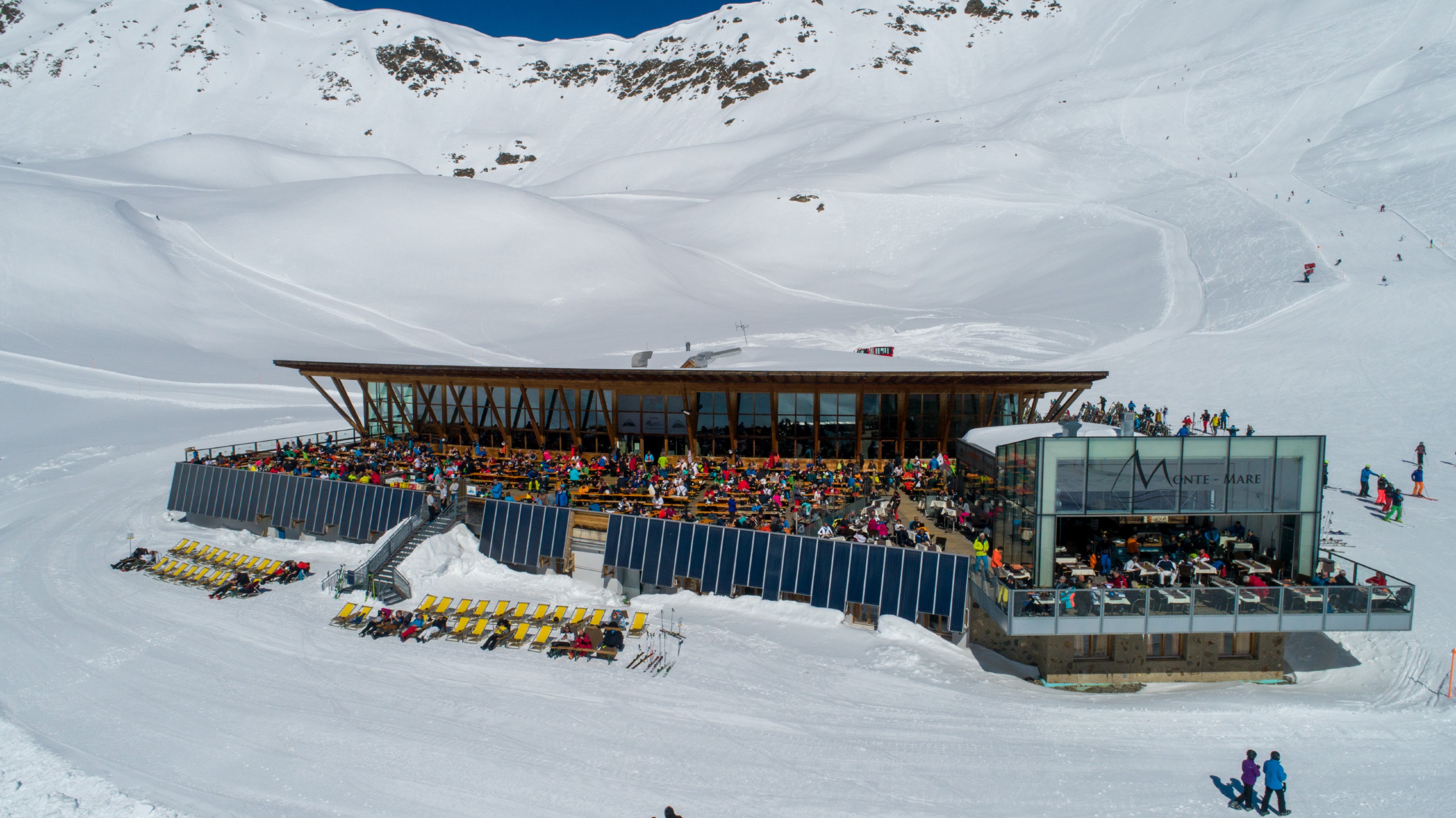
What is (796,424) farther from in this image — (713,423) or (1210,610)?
(1210,610)

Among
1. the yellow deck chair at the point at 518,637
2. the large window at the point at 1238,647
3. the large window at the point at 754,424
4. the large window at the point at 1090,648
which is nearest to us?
the large window at the point at 1090,648

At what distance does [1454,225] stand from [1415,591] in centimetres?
4383

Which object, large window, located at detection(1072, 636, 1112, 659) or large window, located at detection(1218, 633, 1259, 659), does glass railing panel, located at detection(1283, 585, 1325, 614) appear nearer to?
large window, located at detection(1218, 633, 1259, 659)

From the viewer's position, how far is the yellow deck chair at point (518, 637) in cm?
1672

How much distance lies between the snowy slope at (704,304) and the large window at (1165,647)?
37.9 inches

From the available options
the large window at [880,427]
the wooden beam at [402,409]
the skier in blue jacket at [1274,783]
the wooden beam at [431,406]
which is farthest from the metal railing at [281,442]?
the skier in blue jacket at [1274,783]

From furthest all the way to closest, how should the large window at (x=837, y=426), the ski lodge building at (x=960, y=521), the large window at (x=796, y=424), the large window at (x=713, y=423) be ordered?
1. the large window at (x=713, y=423)
2. the large window at (x=796, y=424)
3. the large window at (x=837, y=426)
4. the ski lodge building at (x=960, y=521)

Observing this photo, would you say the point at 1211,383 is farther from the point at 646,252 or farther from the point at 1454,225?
the point at 646,252

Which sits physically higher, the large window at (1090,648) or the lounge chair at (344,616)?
the large window at (1090,648)

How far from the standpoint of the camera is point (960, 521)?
63.4ft

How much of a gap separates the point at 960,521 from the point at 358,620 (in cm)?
1360

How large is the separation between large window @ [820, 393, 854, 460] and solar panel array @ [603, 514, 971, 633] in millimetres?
7859

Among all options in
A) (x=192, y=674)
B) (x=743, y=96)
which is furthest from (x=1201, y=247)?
(x=743, y=96)

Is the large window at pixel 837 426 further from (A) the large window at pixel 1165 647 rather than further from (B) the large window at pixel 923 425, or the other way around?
(A) the large window at pixel 1165 647
